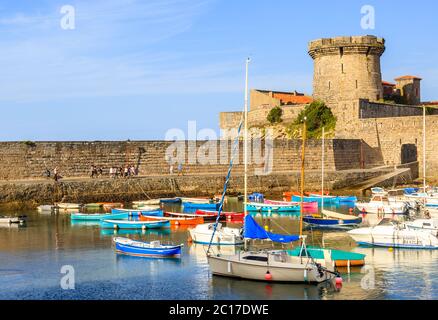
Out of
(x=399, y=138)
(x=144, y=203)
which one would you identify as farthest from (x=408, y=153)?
(x=144, y=203)

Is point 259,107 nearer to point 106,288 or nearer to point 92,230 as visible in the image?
point 92,230

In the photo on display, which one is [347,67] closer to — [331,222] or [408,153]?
[408,153]

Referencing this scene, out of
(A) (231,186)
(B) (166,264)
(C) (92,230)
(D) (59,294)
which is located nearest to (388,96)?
(A) (231,186)

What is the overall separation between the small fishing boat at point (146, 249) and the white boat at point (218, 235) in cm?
134

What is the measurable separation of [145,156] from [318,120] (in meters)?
11.1

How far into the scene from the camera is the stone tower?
37.7 m

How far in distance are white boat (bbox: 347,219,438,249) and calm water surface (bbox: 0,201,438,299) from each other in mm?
344

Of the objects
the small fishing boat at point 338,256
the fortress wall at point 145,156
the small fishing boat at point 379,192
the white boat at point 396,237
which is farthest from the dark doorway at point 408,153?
the small fishing boat at point 338,256

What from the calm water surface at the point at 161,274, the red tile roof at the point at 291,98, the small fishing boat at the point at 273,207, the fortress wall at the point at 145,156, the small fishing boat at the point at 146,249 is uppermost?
the red tile roof at the point at 291,98

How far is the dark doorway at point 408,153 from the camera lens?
33656 millimetres

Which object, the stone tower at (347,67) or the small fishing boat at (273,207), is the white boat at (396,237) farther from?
the stone tower at (347,67)

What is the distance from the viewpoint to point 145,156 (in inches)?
1164

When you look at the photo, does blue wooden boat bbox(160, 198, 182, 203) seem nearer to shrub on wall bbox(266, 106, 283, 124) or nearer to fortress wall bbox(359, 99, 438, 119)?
fortress wall bbox(359, 99, 438, 119)

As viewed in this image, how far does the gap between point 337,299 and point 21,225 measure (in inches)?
458
